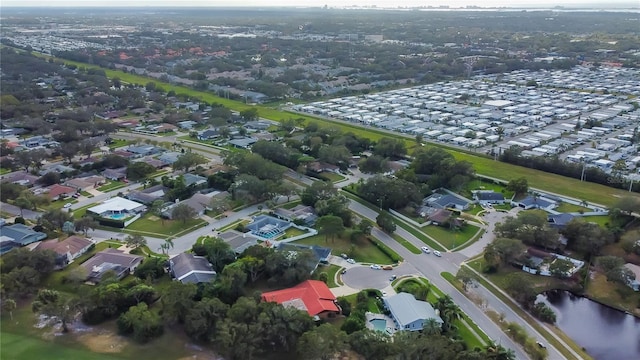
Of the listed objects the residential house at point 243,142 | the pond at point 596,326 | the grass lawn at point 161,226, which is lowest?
the pond at point 596,326

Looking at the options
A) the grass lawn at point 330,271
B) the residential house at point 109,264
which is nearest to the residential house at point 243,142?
the residential house at point 109,264

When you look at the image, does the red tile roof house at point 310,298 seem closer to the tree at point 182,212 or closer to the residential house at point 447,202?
the tree at point 182,212

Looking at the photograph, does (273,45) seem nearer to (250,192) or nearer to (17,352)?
(250,192)

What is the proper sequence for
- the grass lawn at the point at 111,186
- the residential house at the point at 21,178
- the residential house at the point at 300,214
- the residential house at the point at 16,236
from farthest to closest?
the residential house at the point at 21,178 → the grass lawn at the point at 111,186 → the residential house at the point at 300,214 → the residential house at the point at 16,236

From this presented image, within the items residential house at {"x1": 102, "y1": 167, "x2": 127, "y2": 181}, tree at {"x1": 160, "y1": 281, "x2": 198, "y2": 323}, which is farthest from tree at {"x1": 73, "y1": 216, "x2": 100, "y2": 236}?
tree at {"x1": 160, "y1": 281, "x2": 198, "y2": 323}

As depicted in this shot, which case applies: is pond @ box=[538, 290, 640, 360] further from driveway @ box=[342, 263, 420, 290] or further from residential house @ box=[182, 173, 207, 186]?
residential house @ box=[182, 173, 207, 186]

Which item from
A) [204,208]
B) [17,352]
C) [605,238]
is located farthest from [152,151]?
[605,238]
